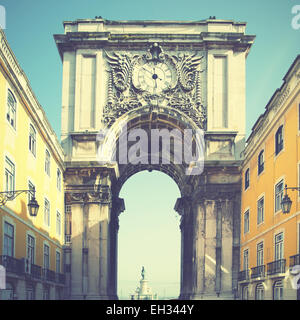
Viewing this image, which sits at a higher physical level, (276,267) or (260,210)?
(260,210)

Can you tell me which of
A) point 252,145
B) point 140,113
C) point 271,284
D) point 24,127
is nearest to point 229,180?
point 252,145

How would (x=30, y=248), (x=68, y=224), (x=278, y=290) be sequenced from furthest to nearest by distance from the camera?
(x=68, y=224)
(x=30, y=248)
(x=278, y=290)

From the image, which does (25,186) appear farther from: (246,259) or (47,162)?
(246,259)

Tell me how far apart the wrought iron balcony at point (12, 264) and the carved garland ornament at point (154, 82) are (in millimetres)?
18496

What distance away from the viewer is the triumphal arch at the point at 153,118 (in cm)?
4219

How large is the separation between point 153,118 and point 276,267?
1853 centimetres

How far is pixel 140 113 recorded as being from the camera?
4434 cm

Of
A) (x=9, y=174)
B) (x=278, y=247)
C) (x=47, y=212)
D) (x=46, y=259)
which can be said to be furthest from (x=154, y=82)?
(x=9, y=174)

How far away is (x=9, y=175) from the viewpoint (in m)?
26.6

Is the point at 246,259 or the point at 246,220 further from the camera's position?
the point at 246,220

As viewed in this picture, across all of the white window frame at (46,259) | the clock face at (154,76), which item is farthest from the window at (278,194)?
the clock face at (154,76)

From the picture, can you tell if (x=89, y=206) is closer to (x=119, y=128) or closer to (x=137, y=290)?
(x=119, y=128)

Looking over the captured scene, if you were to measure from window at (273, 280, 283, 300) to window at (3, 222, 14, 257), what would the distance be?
13.1m

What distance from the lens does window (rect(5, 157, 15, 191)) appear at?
85.6ft
